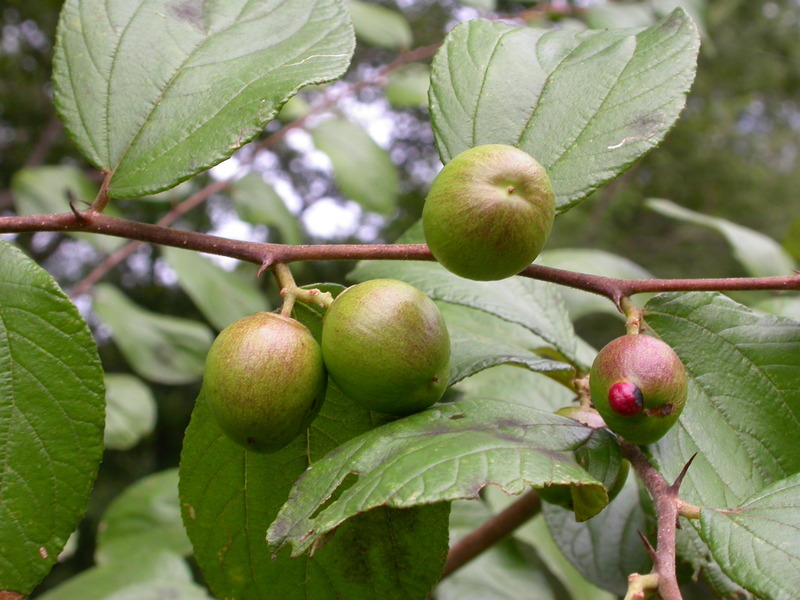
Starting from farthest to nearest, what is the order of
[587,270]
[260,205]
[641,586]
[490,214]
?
[260,205], [587,270], [490,214], [641,586]

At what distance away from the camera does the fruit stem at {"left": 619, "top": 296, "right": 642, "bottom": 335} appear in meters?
0.88

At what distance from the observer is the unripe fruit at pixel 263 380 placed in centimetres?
77

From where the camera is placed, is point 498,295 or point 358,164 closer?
point 498,295

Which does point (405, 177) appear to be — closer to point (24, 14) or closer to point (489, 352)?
point (24, 14)

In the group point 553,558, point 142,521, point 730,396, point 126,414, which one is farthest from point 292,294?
point 126,414

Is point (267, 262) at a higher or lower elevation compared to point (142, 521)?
higher

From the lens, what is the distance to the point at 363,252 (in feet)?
2.84

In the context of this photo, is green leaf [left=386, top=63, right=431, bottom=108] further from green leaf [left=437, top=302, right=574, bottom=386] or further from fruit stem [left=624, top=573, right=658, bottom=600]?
fruit stem [left=624, top=573, right=658, bottom=600]

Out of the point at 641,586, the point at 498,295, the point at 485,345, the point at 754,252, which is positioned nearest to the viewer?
the point at 641,586

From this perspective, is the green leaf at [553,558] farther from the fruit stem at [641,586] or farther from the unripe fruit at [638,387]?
the fruit stem at [641,586]

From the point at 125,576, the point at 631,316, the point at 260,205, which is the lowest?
the point at 125,576

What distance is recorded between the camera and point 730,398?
36.5 inches

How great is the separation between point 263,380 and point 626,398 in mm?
366

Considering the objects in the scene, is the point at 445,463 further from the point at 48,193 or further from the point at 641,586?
the point at 48,193
